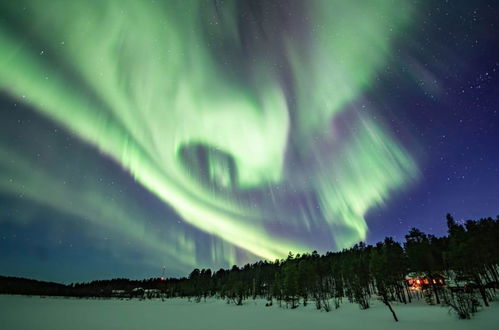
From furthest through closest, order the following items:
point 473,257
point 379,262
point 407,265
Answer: point 407,265 → point 379,262 → point 473,257

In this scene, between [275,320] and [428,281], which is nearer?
[275,320]

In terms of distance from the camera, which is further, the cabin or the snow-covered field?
the cabin

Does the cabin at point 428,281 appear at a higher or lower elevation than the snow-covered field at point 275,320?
higher

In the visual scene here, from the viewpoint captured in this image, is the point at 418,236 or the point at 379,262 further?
the point at 418,236

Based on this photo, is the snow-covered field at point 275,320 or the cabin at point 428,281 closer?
the snow-covered field at point 275,320

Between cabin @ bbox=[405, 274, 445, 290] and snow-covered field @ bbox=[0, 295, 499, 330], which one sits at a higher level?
cabin @ bbox=[405, 274, 445, 290]

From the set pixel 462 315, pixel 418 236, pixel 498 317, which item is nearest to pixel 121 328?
pixel 462 315

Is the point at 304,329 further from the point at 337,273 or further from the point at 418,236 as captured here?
the point at 337,273

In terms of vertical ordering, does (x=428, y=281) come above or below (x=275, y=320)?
above

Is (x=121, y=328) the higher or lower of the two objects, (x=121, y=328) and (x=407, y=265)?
the lower

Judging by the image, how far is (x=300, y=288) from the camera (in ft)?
236

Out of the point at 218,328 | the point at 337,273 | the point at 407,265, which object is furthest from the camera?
the point at 337,273

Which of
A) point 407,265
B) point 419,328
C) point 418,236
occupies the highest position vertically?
point 418,236

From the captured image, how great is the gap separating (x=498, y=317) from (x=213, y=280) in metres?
159
